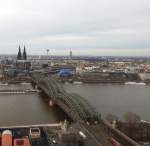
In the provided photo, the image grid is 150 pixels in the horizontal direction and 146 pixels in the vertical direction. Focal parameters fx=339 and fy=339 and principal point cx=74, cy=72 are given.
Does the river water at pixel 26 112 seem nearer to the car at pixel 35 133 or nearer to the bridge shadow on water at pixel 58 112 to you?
the bridge shadow on water at pixel 58 112

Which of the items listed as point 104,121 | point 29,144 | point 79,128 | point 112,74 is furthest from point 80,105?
point 112,74

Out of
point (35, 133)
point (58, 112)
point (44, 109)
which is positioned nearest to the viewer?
point (35, 133)

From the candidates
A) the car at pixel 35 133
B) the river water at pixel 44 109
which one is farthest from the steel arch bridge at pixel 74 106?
the car at pixel 35 133

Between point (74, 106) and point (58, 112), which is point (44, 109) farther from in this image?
point (74, 106)

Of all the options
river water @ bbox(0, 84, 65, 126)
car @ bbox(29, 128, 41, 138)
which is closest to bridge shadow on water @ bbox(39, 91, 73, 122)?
river water @ bbox(0, 84, 65, 126)

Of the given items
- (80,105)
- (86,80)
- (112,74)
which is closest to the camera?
(80,105)

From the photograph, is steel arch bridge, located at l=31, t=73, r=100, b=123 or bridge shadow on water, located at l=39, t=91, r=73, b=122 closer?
steel arch bridge, located at l=31, t=73, r=100, b=123

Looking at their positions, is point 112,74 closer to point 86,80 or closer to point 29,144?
point 86,80

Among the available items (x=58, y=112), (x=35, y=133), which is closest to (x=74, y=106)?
(x=58, y=112)

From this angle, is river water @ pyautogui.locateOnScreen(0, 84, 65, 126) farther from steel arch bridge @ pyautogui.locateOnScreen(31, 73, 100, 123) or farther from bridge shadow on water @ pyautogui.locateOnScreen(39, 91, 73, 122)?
steel arch bridge @ pyautogui.locateOnScreen(31, 73, 100, 123)
